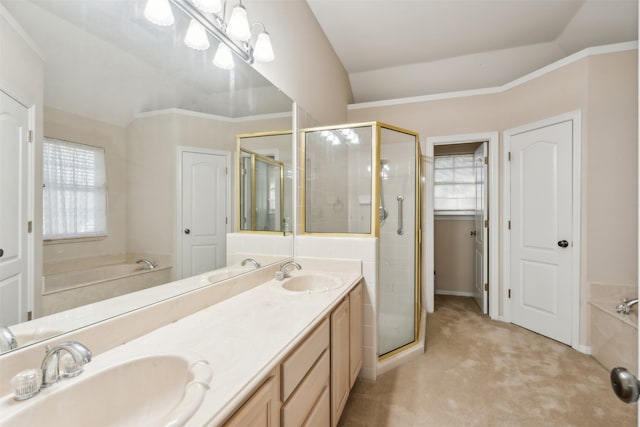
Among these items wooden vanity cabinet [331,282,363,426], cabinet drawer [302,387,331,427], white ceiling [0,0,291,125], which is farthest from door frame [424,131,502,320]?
white ceiling [0,0,291,125]

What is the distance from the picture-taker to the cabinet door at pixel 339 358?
1.39 metres

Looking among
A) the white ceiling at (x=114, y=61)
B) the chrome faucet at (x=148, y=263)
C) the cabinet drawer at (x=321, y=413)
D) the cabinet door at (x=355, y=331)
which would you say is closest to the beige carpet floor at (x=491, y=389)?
the cabinet door at (x=355, y=331)

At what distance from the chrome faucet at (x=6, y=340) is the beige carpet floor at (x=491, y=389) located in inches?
61.2

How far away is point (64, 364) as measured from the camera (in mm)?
688

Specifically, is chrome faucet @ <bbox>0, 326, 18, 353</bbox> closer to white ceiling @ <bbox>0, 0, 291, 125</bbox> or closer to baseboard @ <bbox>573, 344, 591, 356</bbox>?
white ceiling @ <bbox>0, 0, 291, 125</bbox>

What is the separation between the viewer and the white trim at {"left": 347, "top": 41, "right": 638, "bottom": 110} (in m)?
2.40

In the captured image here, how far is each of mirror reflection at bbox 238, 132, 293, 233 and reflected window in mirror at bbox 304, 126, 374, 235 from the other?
0.25 m

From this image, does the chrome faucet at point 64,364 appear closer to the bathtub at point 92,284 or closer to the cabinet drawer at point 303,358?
the bathtub at point 92,284

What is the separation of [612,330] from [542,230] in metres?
0.95

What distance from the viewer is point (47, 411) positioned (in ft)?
1.97

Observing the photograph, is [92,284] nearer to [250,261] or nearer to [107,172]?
[107,172]

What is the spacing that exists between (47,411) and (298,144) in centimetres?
188

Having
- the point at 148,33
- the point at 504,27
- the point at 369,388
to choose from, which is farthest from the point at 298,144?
the point at 504,27

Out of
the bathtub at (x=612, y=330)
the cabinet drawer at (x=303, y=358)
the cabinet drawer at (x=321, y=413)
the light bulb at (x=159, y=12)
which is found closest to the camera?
the cabinet drawer at (x=303, y=358)
